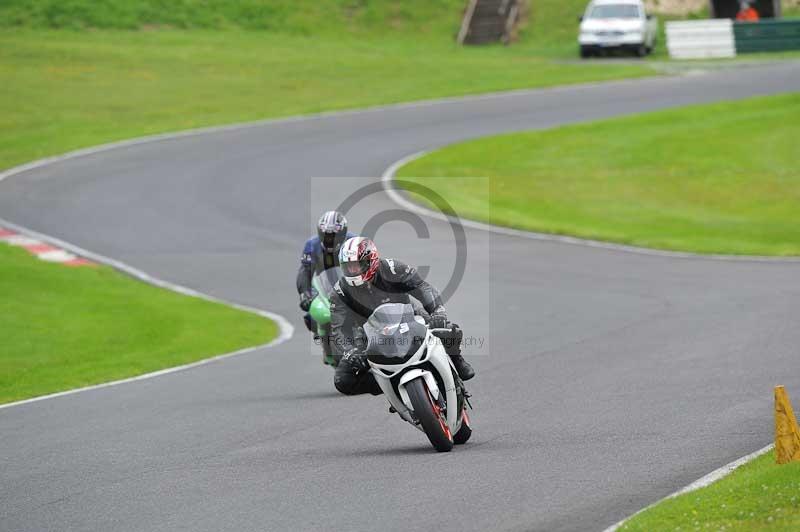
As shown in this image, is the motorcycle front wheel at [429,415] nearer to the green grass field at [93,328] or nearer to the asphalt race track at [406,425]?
the asphalt race track at [406,425]

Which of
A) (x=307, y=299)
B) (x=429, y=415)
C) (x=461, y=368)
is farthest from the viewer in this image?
(x=307, y=299)

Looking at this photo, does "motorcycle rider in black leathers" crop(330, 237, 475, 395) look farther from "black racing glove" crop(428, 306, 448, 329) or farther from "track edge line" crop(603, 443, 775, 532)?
"track edge line" crop(603, 443, 775, 532)

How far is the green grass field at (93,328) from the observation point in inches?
594

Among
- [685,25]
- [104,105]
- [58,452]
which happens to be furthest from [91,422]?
[685,25]

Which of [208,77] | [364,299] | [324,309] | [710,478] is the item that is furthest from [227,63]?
[710,478]

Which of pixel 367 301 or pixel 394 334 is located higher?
pixel 394 334

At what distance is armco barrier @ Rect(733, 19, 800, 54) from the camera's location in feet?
152

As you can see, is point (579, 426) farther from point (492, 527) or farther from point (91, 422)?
point (91, 422)

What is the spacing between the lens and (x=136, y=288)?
2097 centimetres

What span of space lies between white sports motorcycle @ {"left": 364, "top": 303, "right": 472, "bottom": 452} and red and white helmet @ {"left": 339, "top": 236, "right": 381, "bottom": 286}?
1.09 ft

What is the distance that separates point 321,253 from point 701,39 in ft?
120

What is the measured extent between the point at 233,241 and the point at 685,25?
28.2m

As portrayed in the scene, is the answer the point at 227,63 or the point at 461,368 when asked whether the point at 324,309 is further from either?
the point at 227,63

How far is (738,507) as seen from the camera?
686cm
